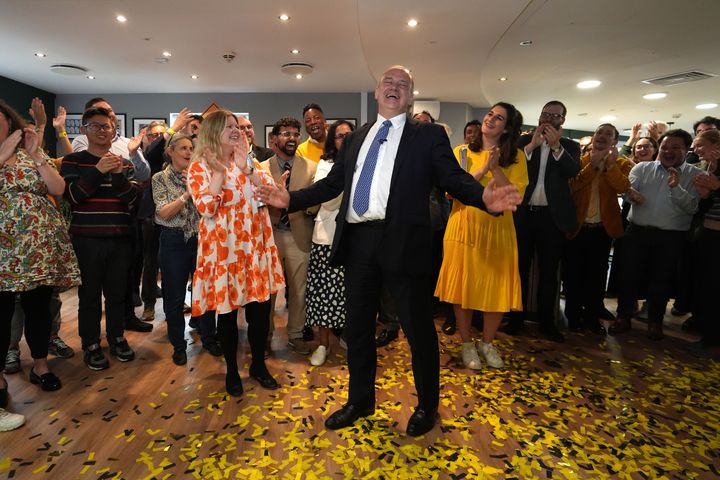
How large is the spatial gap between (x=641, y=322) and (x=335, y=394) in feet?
10.7

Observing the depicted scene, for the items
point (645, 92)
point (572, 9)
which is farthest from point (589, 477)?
point (645, 92)

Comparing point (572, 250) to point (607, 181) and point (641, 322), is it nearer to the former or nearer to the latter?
point (607, 181)

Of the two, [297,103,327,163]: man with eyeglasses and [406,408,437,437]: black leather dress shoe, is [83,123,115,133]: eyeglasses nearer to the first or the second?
[297,103,327,163]: man with eyeglasses

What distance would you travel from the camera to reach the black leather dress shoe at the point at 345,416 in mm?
2189

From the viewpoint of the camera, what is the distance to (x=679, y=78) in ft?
25.8

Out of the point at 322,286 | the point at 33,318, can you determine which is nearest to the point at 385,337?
the point at 322,286

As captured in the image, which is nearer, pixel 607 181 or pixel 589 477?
pixel 589 477

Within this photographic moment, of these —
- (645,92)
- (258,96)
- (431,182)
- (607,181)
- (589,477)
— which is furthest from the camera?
(258,96)

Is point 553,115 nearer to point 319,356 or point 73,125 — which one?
point 319,356

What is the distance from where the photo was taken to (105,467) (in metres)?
1.86

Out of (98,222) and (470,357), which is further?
(470,357)

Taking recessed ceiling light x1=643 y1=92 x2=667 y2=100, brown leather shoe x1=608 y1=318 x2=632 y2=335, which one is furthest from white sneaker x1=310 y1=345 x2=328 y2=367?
recessed ceiling light x1=643 y1=92 x2=667 y2=100

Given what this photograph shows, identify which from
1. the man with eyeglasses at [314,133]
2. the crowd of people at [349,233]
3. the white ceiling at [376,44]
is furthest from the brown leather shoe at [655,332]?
the white ceiling at [376,44]

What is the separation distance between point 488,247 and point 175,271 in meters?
2.11
